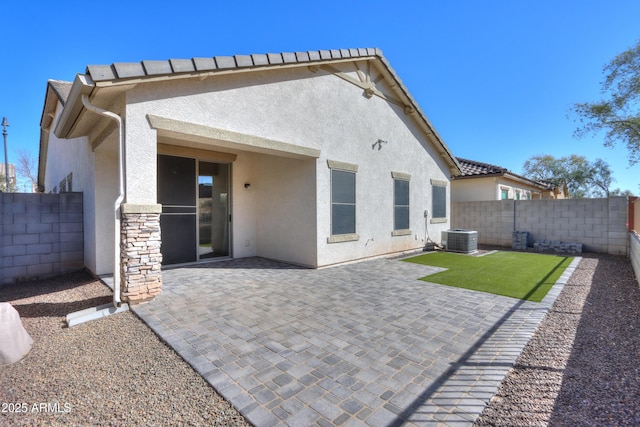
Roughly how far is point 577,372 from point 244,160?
368 inches

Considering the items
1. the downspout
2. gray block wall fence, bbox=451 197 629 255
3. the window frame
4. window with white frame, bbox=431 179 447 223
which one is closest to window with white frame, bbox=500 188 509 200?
gray block wall fence, bbox=451 197 629 255

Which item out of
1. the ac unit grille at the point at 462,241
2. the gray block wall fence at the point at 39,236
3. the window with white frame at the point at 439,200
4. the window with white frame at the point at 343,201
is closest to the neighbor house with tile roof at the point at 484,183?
the window with white frame at the point at 439,200

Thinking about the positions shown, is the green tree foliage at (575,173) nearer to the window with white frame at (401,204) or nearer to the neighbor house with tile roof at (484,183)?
the neighbor house with tile roof at (484,183)

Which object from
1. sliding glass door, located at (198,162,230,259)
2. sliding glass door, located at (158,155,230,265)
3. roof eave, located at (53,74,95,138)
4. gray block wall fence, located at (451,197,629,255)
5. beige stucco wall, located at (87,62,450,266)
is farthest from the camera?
gray block wall fence, located at (451,197,629,255)

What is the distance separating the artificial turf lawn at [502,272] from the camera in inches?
251

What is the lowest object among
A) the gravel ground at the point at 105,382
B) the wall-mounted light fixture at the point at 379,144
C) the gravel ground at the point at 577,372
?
the gravel ground at the point at 105,382

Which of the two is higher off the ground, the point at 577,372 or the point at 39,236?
the point at 39,236

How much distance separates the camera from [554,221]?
12.3 metres

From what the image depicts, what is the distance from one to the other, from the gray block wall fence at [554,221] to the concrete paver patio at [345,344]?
24.2 ft

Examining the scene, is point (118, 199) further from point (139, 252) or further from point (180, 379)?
point (180, 379)

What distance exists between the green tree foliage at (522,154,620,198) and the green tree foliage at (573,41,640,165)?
92.7ft

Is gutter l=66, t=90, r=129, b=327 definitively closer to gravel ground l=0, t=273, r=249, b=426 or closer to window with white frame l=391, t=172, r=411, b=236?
gravel ground l=0, t=273, r=249, b=426

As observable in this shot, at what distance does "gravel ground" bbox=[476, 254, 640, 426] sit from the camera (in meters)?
2.45

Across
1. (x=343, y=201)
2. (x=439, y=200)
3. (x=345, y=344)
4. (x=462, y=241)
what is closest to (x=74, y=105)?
(x=345, y=344)
